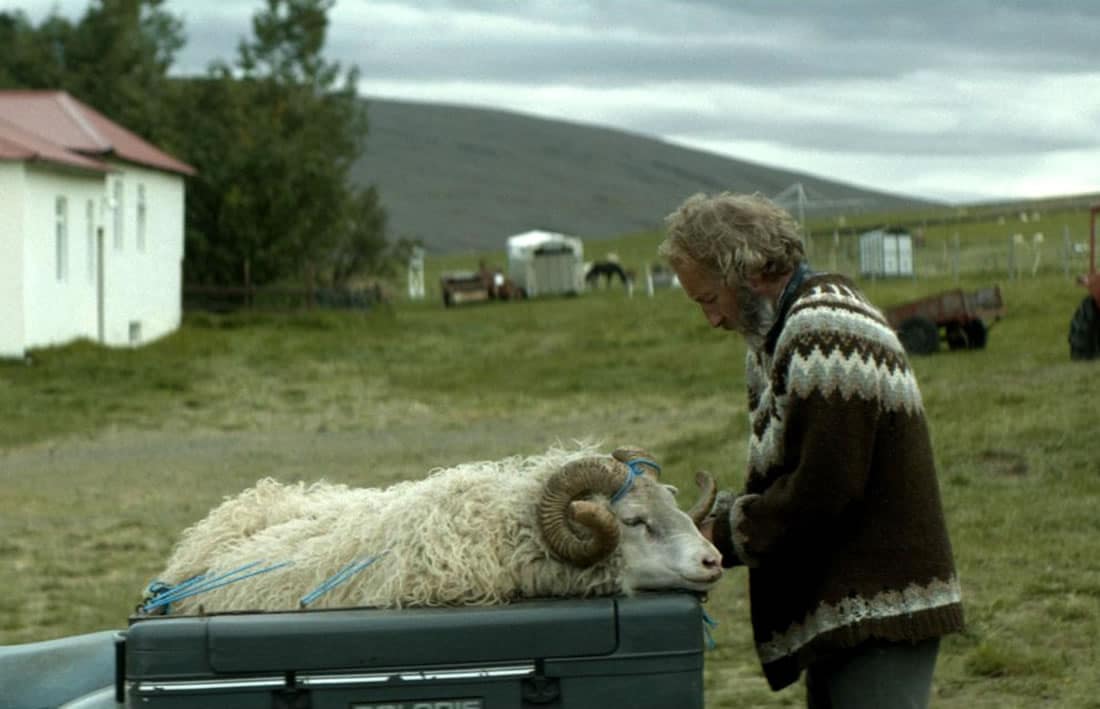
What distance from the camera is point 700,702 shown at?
4230mm

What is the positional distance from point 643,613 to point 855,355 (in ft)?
2.48

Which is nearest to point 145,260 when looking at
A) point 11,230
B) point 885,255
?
point 11,230

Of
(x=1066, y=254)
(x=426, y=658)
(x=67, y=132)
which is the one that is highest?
(x=67, y=132)

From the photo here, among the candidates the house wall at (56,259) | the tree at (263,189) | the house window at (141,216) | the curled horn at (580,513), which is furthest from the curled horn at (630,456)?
the tree at (263,189)

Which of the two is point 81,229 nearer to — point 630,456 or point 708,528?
point 630,456

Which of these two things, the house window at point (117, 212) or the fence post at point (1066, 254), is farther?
the fence post at point (1066, 254)

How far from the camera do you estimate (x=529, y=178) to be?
4131 inches

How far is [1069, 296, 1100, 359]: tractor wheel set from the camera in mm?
21609

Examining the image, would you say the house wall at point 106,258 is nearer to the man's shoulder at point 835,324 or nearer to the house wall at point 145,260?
the house wall at point 145,260

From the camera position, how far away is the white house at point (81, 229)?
31156 mm

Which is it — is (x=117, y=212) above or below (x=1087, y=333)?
above

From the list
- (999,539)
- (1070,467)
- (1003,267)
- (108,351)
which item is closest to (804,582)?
(999,539)

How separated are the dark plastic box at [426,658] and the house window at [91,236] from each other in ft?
108

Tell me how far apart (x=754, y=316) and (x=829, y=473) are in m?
0.48
